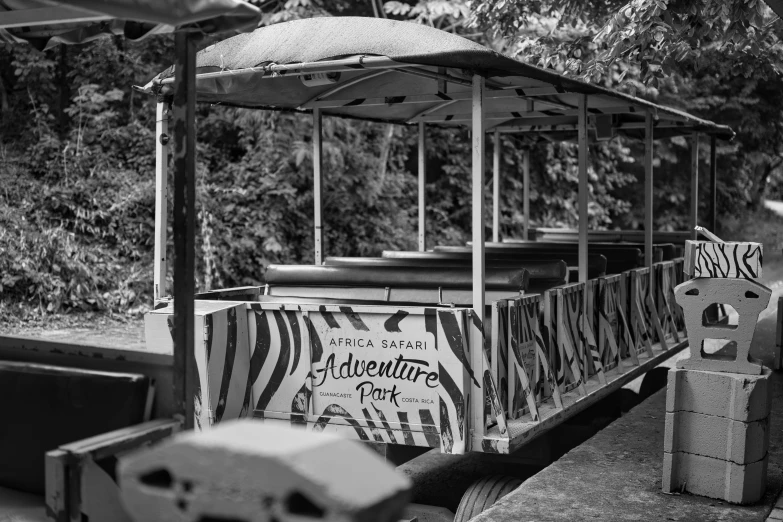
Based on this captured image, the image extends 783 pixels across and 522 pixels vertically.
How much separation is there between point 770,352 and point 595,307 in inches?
193

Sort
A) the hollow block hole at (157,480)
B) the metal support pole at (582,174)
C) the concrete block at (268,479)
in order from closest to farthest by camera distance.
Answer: the concrete block at (268,479) < the hollow block hole at (157,480) < the metal support pole at (582,174)

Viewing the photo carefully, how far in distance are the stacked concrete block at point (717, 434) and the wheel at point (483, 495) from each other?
38.8 inches

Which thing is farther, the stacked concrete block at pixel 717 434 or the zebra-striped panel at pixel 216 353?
the zebra-striped panel at pixel 216 353

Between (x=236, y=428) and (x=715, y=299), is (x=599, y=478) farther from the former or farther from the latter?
(x=236, y=428)

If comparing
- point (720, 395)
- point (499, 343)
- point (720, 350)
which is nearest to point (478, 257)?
point (499, 343)

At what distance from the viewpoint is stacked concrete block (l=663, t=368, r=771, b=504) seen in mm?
5387

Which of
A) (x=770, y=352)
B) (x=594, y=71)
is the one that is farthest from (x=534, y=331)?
(x=770, y=352)

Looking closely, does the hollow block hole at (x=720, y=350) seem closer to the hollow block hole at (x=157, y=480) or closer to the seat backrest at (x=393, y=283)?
the seat backrest at (x=393, y=283)

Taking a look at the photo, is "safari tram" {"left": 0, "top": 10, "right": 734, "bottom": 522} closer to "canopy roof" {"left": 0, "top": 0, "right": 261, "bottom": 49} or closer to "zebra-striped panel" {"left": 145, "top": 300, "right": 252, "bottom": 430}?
"zebra-striped panel" {"left": 145, "top": 300, "right": 252, "bottom": 430}

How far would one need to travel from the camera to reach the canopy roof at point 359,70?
17.7 ft

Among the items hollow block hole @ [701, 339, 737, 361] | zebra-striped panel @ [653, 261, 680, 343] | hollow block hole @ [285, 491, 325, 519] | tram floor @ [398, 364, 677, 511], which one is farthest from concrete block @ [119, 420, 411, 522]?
zebra-striped panel @ [653, 261, 680, 343]

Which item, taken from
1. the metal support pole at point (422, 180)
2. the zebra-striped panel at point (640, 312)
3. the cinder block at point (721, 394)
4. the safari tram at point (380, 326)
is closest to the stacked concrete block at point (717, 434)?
the cinder block at point (721, 394)

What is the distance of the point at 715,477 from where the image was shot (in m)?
5.54

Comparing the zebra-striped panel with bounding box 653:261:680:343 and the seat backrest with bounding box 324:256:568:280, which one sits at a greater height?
the seat backrest with bounding box 324:256:568:280
